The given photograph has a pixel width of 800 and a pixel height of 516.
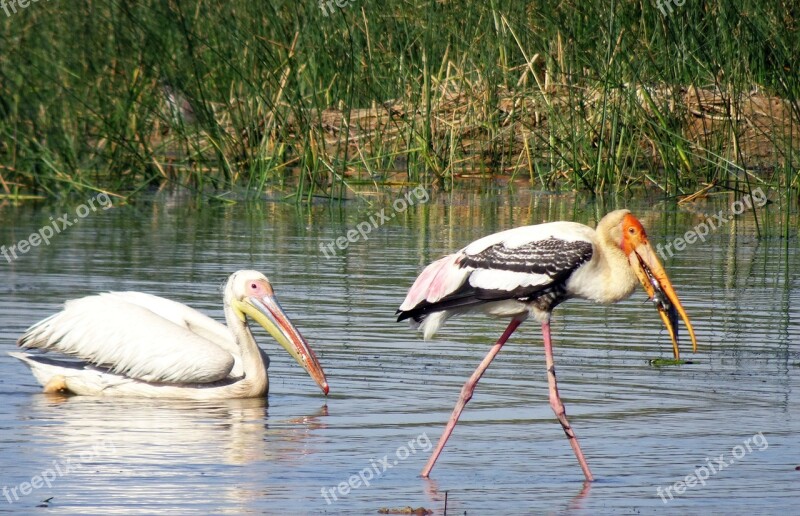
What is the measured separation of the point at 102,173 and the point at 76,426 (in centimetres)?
908

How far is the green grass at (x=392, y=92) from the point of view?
1424 cm

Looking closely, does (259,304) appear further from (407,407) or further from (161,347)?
(407,407)

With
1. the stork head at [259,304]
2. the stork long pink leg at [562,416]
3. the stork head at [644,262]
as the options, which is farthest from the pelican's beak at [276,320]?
the stork head at [644,262]

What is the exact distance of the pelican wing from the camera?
7.53 metres

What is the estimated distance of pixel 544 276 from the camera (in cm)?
629

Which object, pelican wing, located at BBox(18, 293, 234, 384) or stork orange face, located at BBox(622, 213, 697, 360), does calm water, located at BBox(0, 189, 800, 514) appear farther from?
stork orange face, located at BBox(622, 213, 697, 360)

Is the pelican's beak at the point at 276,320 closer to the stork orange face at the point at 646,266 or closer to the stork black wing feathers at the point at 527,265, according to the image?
the stork black wing feathers at the point at 527,265

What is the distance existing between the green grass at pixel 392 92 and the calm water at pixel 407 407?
7.79ft

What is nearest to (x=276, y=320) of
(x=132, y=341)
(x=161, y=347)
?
(x=161, y=347)

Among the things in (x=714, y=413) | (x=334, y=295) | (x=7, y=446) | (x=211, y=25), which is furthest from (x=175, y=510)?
(x=211, y=25)

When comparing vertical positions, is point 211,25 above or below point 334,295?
above

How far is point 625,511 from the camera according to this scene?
530cm

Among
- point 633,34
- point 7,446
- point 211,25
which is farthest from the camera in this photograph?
point 211,25

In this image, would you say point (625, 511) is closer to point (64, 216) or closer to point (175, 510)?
point (175, 510)
